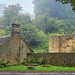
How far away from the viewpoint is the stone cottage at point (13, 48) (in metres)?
22.6

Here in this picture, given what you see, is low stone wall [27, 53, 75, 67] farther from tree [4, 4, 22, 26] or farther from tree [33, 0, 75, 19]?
tree [33, 0, 75, 19]

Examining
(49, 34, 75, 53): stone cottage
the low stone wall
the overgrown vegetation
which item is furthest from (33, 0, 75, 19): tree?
the low stone wall

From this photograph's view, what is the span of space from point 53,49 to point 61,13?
3614cm

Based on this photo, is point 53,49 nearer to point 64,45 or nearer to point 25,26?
point 64,45

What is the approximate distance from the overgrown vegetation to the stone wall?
46.4 ft

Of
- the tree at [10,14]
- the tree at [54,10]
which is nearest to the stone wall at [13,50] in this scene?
the tree at [10,14]

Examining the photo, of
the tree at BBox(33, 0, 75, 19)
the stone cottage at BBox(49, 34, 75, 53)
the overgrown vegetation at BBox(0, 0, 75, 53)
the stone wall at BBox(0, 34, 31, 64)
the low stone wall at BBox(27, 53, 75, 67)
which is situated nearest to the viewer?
the low stone wall at BBox(27, 53, 75, 67)

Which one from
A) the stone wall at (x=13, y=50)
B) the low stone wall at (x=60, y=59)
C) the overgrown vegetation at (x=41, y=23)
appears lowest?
the low stone wall at (x=60, y=59)

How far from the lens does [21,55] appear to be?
2512 centimetres

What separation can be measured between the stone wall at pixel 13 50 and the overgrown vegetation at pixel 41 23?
14128 millimetres

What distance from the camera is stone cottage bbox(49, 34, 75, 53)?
87.7ft

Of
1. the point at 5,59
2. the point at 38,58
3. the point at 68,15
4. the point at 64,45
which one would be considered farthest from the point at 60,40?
the point at 68,15

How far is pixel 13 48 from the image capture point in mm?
24062

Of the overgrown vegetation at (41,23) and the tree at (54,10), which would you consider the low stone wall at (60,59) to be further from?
the tree at (54,10)
